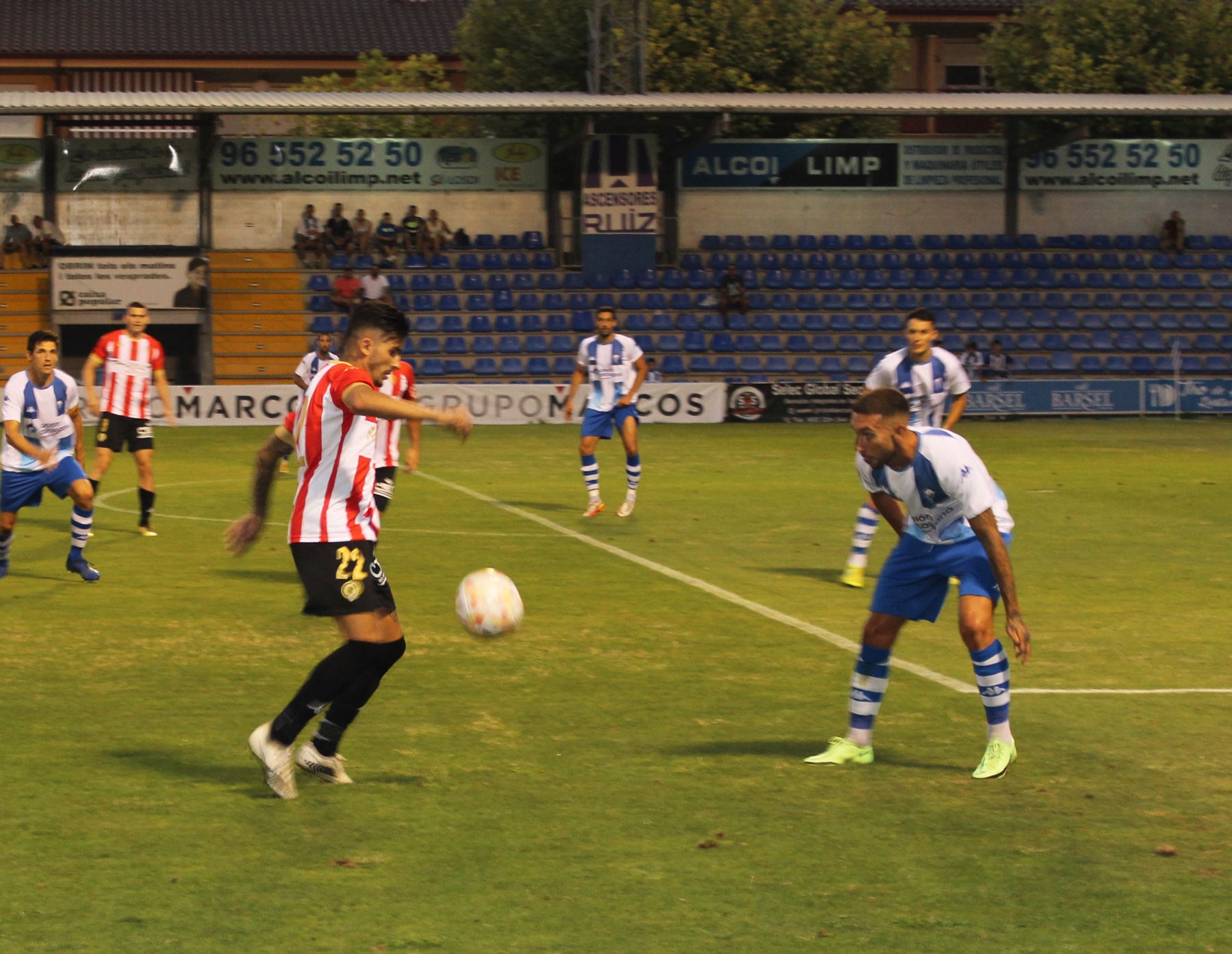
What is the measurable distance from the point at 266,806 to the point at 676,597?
5.62 metres

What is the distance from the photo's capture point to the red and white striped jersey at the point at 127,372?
15.2 metres

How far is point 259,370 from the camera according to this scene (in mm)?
35281

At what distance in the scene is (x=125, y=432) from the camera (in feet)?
49.8

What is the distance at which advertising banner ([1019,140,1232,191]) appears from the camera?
4166 centimetres

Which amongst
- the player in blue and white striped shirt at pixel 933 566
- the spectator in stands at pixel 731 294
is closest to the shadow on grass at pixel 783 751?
the player in blue and white striped shirt at pixel 933 566

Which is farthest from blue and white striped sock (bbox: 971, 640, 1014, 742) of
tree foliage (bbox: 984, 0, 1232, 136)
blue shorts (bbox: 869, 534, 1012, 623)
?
tree foliage (bbox: 984, 0, 1232, 136)

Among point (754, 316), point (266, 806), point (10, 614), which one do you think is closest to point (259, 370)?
point (754, 316)

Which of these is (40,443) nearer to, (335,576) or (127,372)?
(127,372)

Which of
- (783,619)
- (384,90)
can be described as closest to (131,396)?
(783,619)

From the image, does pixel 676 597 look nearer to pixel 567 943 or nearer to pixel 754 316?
pixel 567 943

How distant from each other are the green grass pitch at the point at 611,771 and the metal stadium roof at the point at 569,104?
22761 millimetres

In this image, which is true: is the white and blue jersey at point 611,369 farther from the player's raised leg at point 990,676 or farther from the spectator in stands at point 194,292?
the spectator in stands at point 194,292

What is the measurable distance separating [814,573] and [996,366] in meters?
23.1

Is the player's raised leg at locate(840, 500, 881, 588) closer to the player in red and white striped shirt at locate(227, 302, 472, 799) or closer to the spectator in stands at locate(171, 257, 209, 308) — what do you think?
the player in red and white striped shirt at locate(227, 302, 472, 799)
